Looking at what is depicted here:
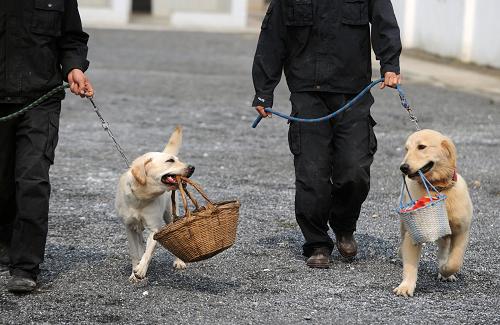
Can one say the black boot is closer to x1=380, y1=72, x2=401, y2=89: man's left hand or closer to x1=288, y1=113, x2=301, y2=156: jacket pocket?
x1=288, y1=113, x2=301, y2=156: jacket pocket

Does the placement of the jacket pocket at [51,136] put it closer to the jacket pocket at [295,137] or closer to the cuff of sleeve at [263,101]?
the cuff of sleeve at [263,101]

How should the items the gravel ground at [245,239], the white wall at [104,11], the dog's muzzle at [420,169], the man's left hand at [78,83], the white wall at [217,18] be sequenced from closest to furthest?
the gravel ground at [245,239] → the dog's muzzle at [420,169] → the man's left hand at [78,83] → the white wall at [104,11] → the white wall at [217,18]

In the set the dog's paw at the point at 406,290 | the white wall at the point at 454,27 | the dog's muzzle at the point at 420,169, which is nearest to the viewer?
the dog's muzzle at the point at 420,169

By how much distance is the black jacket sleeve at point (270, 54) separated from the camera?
6.83m

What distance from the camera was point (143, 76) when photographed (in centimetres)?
1961

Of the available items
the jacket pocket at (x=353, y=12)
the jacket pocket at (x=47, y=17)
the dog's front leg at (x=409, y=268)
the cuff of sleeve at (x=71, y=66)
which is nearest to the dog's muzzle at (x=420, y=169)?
the dog's front leg at (x=409, y=268)

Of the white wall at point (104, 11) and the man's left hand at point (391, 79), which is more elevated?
the man's left hand at point (391, 79)

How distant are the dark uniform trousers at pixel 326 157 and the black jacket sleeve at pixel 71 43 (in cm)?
138

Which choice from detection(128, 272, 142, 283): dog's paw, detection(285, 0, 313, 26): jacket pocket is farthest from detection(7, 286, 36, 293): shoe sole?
detection(285, 0, 313, 26): jacket pocket

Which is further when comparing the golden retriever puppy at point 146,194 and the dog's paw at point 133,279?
the dog's paw at point 133,279

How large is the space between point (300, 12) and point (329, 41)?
0.84 ft

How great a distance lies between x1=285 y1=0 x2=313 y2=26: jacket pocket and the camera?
22.0 ft

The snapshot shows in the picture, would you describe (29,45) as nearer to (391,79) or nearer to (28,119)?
(28,119)

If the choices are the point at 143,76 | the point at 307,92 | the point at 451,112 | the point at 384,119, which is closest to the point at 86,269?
the point at 307,92
